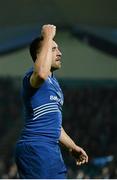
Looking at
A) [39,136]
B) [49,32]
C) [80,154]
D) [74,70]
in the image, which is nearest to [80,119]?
[74,70]

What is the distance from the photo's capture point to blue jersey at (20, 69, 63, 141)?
3.87 m

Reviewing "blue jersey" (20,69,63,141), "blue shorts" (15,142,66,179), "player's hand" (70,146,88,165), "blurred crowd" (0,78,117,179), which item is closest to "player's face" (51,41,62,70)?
"blue jersey" (20,69,63,141)

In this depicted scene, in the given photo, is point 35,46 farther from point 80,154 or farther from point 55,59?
point 80,154

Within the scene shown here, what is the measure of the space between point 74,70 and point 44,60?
208 inches

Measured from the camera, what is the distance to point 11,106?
9.12 m

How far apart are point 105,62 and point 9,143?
147cm

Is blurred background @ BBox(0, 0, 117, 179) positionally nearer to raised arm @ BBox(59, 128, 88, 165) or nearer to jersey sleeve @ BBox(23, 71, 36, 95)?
raised arm @ BBox(59, 128, 88, 165)

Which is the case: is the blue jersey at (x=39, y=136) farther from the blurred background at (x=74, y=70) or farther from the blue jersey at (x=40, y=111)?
the blurred background at (x=74, y=70)

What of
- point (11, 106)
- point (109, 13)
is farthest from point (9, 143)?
point (109, 13)

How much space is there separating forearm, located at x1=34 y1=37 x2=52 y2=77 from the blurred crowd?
4.81 meters

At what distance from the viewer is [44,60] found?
3.67 metres

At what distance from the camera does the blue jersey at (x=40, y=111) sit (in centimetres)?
387

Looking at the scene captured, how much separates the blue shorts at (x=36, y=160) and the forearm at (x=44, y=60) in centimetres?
42

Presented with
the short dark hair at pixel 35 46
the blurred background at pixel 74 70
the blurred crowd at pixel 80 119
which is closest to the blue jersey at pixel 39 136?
the short dark hair at pixel 35 46
